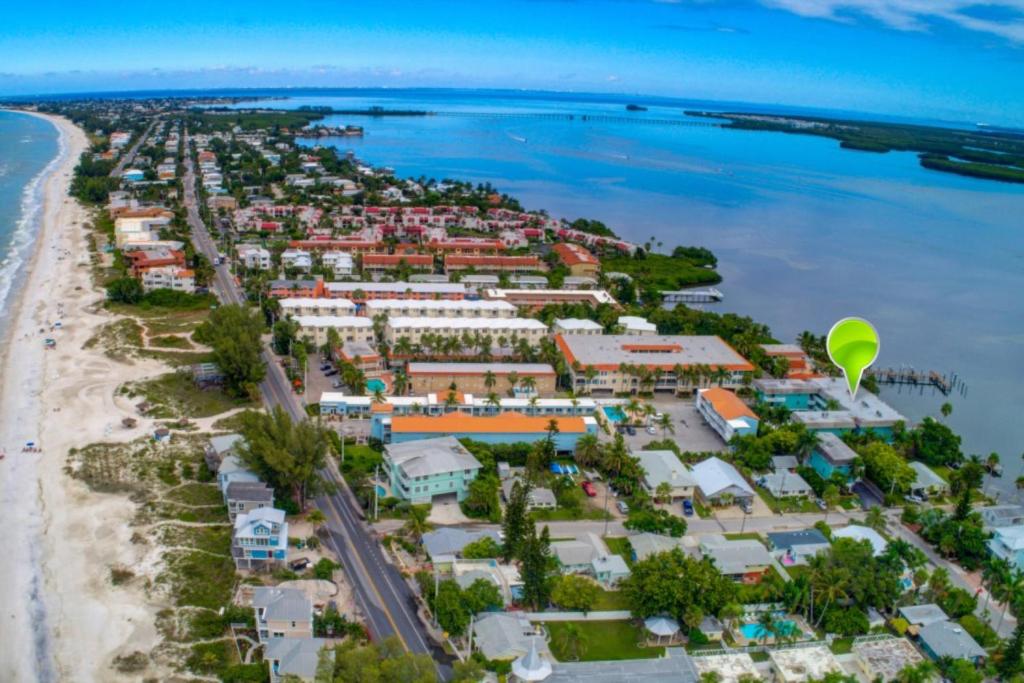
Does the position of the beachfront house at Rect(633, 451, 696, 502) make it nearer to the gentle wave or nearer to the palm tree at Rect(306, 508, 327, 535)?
the palm tree at Rect(306, 508, 327, 535)

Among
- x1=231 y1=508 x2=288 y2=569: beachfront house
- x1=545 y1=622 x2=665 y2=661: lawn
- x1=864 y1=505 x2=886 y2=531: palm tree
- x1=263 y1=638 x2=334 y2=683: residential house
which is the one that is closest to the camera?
x1=263 y1=638 x2=334 y2=683: residential house

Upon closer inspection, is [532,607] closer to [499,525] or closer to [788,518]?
[499,525]

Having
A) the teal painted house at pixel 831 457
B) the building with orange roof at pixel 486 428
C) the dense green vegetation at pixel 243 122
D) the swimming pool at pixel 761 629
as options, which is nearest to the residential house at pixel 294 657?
the swimming pool at pixel 761 629

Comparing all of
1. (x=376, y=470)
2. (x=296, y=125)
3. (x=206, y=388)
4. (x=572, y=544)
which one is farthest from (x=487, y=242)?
(x=296, y=125)

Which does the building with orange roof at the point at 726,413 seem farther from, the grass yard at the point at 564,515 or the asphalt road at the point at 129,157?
the asphalt road at the point at 129,157

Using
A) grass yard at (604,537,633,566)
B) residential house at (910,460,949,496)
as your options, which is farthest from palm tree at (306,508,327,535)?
residential house at (910,460,949,496)

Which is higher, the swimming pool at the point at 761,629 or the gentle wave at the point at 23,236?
the gentle wave at the point at 23,236

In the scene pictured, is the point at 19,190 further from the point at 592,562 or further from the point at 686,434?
the point at 592,562
